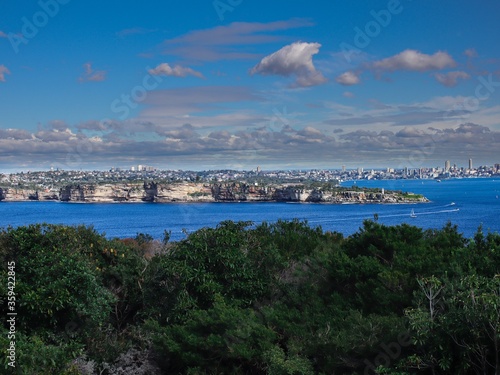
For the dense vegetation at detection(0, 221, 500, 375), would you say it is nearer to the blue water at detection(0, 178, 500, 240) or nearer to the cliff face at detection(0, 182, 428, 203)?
the blue water at detection(0, 178, 500, 240)

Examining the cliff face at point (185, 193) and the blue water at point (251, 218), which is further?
the cliff face at point (185, 193)

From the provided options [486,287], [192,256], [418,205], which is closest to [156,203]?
[418,205]

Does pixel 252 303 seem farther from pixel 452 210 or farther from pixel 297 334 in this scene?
pixel 452 210

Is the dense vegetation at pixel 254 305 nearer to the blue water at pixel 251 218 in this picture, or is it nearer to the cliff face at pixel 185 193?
the blue water at pixel 251 218

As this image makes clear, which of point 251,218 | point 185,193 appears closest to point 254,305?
point 251,218

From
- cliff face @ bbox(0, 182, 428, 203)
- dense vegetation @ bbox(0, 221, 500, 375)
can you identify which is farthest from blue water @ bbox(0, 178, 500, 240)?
dense vegetation @ bbox(0, 221, 500, 375)

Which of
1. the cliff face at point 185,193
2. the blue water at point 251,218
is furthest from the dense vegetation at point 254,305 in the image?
the cliff face at point 185,193

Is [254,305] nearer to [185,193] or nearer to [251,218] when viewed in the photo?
[251,218]

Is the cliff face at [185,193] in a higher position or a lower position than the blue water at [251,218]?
higher
